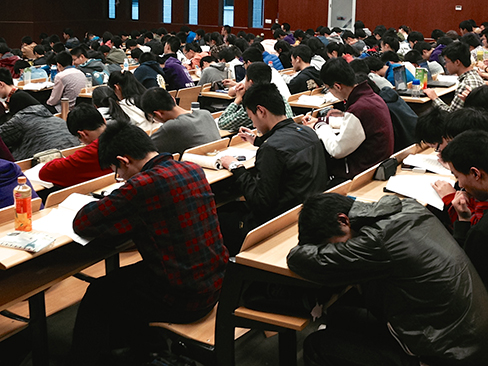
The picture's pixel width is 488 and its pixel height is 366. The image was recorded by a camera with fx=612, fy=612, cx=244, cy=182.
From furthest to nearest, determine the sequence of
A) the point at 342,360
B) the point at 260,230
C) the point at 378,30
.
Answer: the point at 378,30 → the point at 260,230 → the point at 342,360

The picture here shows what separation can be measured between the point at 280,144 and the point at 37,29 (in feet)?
52.8

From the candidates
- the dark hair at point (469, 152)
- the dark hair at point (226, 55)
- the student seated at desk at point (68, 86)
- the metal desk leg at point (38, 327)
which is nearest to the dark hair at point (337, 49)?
the dark hair at point (226, 55)

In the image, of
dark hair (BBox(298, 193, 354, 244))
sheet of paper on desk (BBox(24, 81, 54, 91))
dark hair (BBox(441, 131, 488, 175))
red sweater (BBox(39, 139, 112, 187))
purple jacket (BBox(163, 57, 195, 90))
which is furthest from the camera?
purple jacket (BBox(163, 57, 195, 90))

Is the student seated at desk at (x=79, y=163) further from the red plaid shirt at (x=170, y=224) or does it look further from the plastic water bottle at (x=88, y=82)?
the plastic water bottle at (x=88, y=82)

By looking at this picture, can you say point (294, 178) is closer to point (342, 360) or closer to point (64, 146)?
point (342, 360)

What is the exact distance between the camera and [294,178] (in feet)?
10.9

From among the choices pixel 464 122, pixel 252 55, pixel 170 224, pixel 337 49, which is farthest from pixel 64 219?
pixel 337 49

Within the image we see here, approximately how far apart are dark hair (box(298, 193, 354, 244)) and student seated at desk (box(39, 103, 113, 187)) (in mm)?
1736

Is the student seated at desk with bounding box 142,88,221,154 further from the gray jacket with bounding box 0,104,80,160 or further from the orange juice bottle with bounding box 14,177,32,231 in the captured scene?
the orange juice bottle with bounding box 14,177,32,231

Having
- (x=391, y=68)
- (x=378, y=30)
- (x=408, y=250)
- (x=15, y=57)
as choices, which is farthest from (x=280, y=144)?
A: (x=378, y=30)

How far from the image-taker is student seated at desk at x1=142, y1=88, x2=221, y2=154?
4.15m

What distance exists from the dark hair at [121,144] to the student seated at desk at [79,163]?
915mm

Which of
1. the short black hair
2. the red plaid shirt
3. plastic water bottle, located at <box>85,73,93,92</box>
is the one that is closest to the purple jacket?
plastic water bottle, located at <box>85,73,93,92</box>

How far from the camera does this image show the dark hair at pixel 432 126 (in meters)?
3.60
